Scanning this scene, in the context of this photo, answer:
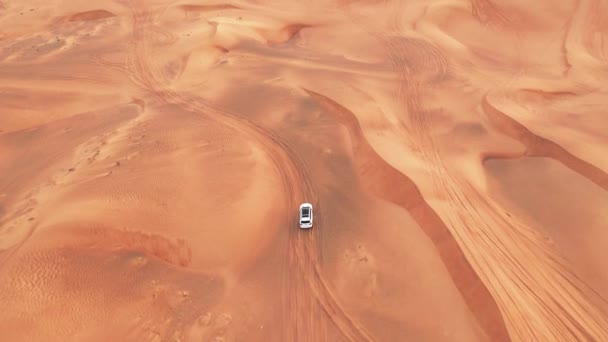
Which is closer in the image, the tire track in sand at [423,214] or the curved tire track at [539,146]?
the tire track in sand at [423,214]

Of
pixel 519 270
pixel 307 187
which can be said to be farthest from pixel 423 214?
pixel 307 187

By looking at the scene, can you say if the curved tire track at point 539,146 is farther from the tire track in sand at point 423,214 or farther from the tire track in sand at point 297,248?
the tire track in sand at point 297,248

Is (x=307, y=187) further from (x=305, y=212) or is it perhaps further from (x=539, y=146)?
(x=539, y=146)

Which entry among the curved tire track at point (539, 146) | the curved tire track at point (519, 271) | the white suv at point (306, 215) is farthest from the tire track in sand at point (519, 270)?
the white suv at point (306, 215)

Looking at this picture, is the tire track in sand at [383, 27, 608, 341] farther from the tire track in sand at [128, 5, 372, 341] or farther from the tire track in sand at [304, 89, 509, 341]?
the tire track in sand at [128, 5, 372, 341]

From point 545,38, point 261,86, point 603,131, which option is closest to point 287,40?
point 261,86

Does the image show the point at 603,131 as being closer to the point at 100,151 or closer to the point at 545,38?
the point at 545,38

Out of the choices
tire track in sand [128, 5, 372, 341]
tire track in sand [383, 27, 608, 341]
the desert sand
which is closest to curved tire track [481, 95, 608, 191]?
the desert sand
